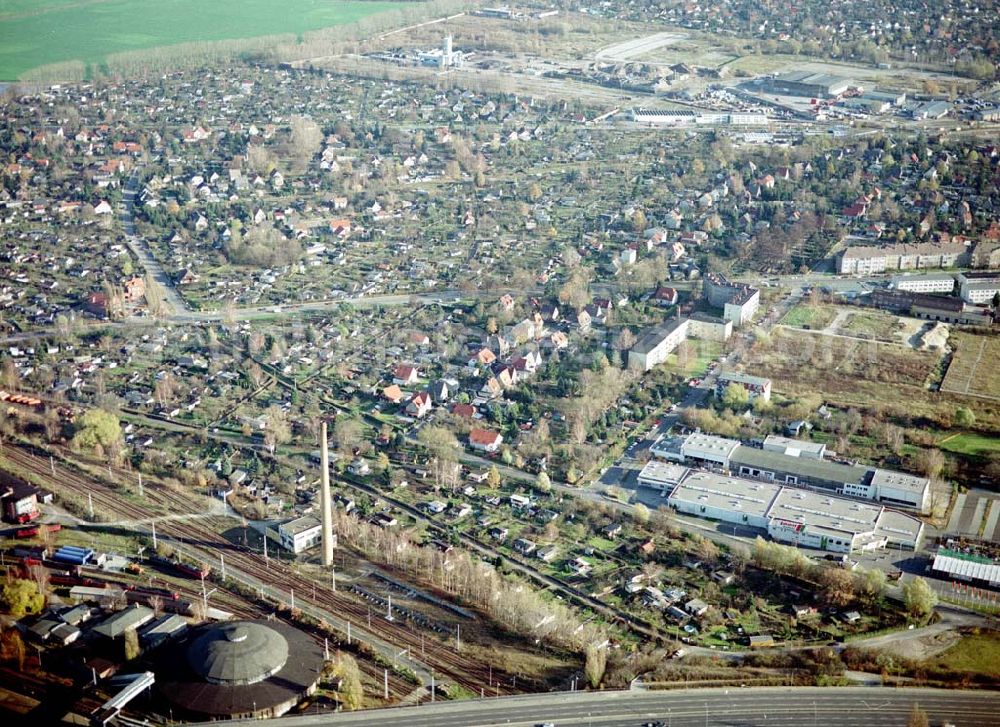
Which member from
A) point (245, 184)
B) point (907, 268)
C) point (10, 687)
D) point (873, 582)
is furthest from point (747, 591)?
point (245, 184)

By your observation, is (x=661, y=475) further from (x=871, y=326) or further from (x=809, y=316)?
(x=871, y=326)

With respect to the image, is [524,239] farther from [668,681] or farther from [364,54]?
[364,54]

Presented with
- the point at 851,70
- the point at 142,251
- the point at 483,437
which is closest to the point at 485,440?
the point at 483,437

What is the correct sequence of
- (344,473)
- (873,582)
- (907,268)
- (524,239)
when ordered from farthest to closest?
(524,239) < (907,268) < (344,473) < (873,582)

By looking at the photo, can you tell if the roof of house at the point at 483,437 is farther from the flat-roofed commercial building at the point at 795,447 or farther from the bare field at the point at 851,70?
the bare field at the point at 851,70

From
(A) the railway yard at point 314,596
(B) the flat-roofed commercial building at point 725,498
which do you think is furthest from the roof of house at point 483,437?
(A) the railway yard at point 314,596

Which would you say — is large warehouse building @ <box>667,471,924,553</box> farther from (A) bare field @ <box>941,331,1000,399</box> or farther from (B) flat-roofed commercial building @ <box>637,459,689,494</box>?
(A) bare field @ <box>941,331,1000,399</box>
